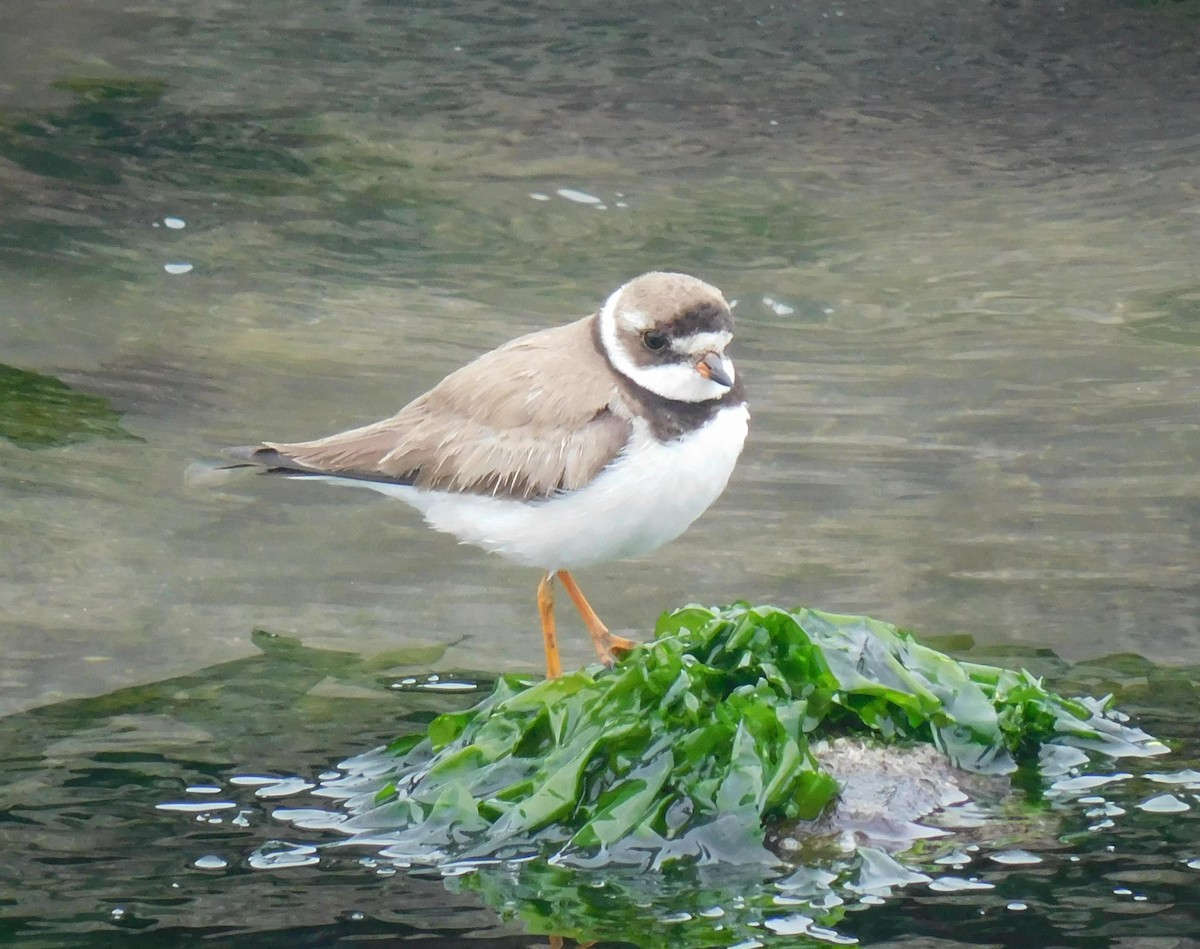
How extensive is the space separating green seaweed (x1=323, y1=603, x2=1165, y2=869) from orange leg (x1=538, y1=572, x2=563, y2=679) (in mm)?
315

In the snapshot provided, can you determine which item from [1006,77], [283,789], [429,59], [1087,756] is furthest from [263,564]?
[1006,77]

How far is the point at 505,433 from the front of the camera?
6.05m

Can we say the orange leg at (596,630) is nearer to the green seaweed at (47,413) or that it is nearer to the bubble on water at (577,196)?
the green seaweed at (47,413)

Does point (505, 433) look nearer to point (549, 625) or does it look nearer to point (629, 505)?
point (629, 505)

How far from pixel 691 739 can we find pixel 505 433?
139cm

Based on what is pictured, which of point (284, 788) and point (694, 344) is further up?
point (694, 344)

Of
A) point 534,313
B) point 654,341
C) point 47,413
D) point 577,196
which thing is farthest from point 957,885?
point 577,196

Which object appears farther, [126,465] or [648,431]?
[126,465]

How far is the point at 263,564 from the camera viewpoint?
7.78 meters

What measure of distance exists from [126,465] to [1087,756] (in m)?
5.03

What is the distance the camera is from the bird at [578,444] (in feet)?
18.9

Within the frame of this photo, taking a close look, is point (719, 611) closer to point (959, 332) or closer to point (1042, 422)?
point (1042, 422)

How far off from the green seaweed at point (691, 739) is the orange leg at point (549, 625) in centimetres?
32

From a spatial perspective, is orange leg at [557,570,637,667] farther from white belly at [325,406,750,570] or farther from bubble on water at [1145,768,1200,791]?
bubble on water at [1145,768,1200,791]
